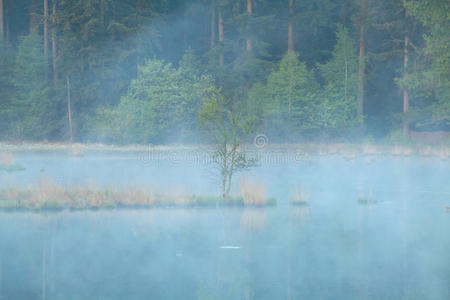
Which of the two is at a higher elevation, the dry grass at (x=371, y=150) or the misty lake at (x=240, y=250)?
the dry grass at (x=371, y=150)

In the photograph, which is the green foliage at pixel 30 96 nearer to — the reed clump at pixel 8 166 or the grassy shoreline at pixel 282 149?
the grassy shoreline at pixel 282 149

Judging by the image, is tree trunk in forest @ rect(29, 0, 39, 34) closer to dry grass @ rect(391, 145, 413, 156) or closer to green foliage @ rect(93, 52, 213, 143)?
green foliage @ rect(93, 52, 213, 143)

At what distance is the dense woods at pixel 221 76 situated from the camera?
148 feet

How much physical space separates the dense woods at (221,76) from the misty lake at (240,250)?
24553mm

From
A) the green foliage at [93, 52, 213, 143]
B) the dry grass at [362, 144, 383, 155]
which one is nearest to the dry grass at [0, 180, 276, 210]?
the dry grass at [362, 144, 383, 155]

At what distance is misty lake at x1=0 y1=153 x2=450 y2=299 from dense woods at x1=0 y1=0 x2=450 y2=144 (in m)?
24.6

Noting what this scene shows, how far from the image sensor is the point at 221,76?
4916 centimetres

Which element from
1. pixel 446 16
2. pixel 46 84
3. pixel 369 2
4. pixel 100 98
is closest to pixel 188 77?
pixel 100 98

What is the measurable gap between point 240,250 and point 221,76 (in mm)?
38337

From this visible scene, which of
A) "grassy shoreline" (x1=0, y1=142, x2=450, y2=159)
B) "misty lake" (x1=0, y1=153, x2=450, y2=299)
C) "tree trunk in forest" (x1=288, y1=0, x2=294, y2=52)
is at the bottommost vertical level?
"misty lake" (x1=0, y1=153, x2=450, y2=299)

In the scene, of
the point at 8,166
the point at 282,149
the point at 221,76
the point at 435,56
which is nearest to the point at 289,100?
the point at 282,149

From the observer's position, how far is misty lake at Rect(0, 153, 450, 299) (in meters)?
9.07

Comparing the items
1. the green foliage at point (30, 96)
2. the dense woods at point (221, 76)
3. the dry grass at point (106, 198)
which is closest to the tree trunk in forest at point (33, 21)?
the dense woods at point (221, 76)

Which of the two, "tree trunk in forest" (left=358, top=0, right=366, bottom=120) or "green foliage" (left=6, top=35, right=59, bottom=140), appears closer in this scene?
"tree trunk in forest" (left=358, top=0, right=366, bottom=120)
